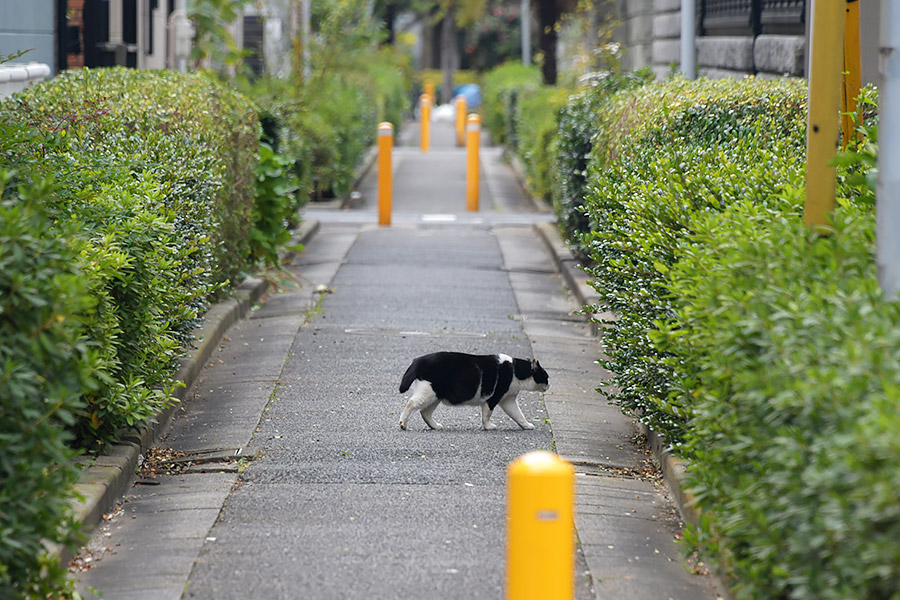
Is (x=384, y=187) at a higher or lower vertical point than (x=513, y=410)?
higher

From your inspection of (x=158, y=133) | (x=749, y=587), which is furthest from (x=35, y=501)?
(x=158, y=133)

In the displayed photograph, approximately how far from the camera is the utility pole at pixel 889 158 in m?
4.34

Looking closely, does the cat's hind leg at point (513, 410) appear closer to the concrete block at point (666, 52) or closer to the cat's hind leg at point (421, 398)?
the cat's hind leg at point (421, 398)

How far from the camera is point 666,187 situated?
6.69 m

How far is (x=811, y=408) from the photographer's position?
356 cm

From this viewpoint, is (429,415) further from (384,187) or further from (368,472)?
(384,187)

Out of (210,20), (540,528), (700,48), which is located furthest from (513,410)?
(210,20)

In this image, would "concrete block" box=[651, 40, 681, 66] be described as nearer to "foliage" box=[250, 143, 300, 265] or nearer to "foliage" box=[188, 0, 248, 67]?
"foliage" box=[188, 0, 248, 67]

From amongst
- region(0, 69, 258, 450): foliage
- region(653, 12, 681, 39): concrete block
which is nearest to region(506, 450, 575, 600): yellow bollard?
region(0, 69, 258, 450): foliage

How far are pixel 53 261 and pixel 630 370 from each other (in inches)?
134

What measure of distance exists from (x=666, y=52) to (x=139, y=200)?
12.2 metres

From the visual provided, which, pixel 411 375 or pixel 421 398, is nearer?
pixel 421 398

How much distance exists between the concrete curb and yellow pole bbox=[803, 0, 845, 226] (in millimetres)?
3241

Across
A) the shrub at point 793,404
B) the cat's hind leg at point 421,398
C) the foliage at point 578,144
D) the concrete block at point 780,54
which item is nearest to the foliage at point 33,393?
the shrub at point 793,404
